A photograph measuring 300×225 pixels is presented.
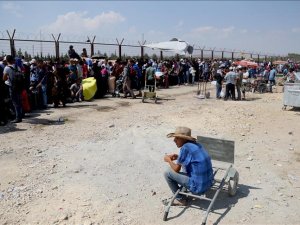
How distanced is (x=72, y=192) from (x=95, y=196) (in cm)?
41

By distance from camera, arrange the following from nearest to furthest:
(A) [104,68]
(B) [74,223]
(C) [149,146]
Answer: (B) [74,223]
(C) [149,146]
(A) [104,68]

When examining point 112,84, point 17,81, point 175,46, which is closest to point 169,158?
point 17,81

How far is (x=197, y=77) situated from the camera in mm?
26562

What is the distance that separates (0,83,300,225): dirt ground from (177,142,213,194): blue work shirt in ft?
1.37

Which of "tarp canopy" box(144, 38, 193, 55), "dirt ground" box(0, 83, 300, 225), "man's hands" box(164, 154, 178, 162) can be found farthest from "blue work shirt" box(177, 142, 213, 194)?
"tarp canopy" box(144, 38, 193, 55)

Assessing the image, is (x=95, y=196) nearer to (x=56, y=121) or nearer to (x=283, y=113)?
Result: (x=56, y=121)

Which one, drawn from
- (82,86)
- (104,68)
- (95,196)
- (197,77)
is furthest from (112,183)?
(197,77)

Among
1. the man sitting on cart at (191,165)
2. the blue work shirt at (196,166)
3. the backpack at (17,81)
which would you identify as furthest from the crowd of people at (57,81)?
the blue work shirt at (196,166)

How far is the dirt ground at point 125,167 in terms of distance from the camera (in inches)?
199

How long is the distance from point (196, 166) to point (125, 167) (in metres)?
2.22

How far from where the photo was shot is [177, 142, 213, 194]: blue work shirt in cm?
493

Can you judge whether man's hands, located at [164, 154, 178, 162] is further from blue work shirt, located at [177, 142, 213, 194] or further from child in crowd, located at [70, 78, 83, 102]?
child in crowd, located at [70, 78, 83, 102]

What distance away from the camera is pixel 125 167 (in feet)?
22.4

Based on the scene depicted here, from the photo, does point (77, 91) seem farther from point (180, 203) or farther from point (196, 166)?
point (196, 166)
